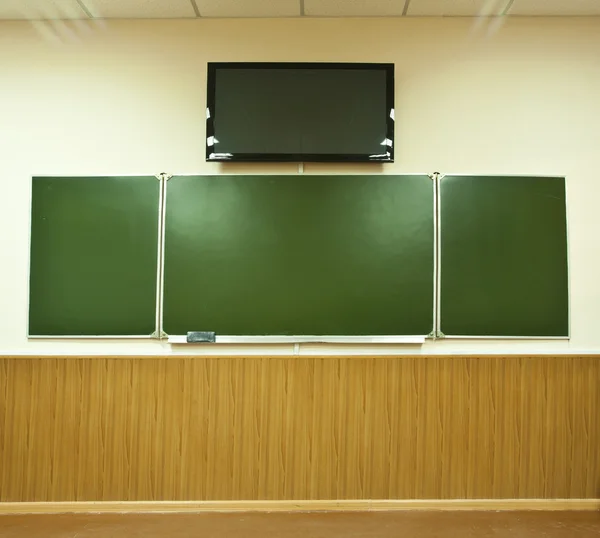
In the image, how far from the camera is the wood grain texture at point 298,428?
290 centimetres

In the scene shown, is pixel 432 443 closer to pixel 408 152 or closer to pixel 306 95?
pixel 408 152

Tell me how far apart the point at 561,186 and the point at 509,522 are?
2145 millimetres

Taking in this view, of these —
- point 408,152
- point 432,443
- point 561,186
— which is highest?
point 408,152

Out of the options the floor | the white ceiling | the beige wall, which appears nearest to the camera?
the floor

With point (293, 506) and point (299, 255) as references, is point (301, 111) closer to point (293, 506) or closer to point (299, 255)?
point (299, 255)

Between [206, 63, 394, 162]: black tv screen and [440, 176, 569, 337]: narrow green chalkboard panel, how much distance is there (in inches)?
25.0

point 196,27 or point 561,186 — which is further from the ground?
point 196,27

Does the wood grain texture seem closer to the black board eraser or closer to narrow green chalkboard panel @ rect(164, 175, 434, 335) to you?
the black board eraser

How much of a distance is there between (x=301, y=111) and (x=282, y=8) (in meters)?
0.67

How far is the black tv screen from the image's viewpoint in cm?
292

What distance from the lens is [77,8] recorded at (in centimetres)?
293

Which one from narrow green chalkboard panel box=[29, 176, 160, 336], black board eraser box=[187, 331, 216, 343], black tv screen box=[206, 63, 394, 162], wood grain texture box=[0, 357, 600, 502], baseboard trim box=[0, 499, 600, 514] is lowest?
baseboard trim box=[0, 499, 600, 514]

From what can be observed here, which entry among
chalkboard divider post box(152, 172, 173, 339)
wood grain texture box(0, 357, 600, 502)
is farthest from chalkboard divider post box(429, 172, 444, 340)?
chalkboard divider post box(152, 172, 173, 339)

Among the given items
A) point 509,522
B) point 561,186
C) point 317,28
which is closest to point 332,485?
point 509,522
